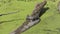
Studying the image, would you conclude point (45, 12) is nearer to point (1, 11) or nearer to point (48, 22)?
point (48, 22)

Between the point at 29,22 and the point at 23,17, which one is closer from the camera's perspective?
the point at 29,22

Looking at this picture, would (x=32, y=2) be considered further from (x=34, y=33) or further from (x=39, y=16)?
(x=34, y=33)

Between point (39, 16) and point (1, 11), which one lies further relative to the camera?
point (1, 11)

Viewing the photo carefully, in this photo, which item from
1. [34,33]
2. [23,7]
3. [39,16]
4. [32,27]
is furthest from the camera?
[23,7]

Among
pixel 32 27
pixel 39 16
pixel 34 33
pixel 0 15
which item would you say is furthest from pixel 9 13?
pixel 34 33

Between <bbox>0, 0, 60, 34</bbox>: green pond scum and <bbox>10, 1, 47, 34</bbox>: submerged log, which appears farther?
<bbox>0, 0, 60, 34</bbox>: green pond scum

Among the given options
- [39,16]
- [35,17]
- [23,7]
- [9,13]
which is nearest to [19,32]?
[35,17]

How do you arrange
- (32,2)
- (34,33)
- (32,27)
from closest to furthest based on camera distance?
1. (34,33)
2. (32,27)
3. (32,2)

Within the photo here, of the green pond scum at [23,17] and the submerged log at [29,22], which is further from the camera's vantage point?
the green pond scum at [23,17]
